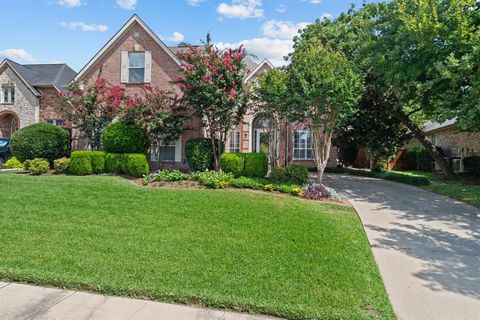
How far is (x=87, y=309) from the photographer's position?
141 inches

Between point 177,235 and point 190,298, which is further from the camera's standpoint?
point 177,235

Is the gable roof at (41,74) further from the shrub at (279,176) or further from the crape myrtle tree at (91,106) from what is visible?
the shrub at (279,176)

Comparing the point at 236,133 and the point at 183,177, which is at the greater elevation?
the point at 236,133

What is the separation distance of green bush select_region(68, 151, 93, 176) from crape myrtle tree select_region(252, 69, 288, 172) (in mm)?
7063

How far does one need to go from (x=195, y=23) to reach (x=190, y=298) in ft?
40.6

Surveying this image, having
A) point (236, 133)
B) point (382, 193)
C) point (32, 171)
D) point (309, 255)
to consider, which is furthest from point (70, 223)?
point (236, 133)

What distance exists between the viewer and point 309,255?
197 inches

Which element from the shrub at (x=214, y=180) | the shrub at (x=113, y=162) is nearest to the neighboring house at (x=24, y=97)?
the shrub at (x=113, y=162)

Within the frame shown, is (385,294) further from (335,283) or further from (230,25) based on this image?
(230,25)

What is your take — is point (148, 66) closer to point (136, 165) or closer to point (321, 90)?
point (136, 165)

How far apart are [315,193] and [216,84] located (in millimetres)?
5309

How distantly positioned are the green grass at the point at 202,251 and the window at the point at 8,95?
17783 mm

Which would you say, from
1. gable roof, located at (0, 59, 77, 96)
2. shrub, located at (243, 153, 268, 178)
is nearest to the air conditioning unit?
shrub, located at (243, 153, 268, 178)

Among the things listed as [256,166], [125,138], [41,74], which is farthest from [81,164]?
[41,74]
